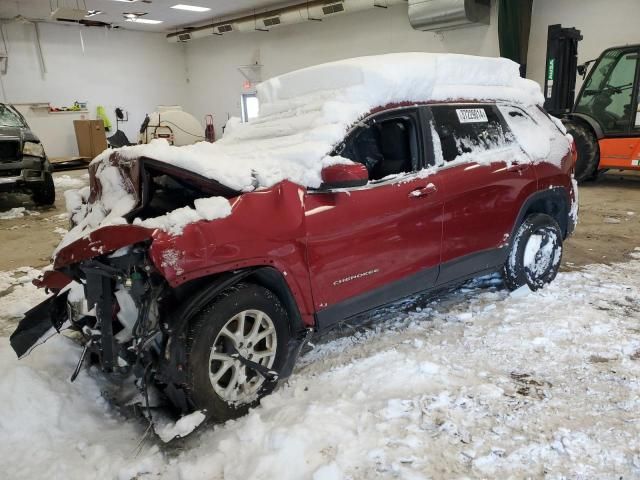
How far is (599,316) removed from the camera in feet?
11.4

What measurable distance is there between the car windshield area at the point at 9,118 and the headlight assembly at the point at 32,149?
0.56m

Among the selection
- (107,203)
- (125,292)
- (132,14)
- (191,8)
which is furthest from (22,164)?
(132,14)

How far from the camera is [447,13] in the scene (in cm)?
1023

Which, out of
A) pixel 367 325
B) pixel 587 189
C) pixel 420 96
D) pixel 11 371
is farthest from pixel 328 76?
pixel 587 189

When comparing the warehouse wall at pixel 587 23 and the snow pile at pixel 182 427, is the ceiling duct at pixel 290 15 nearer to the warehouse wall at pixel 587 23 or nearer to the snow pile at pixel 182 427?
the warehouse wall at pixel 587 23

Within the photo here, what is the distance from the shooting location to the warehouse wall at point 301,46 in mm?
11930

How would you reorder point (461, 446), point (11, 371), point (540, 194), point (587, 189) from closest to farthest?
point (461, 446) → point (11, 371) → point (540, 194) → point (587, 189)

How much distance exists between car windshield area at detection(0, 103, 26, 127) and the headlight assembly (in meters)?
0.56

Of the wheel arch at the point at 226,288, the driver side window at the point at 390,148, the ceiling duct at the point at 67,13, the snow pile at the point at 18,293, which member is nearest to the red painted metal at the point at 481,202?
the driver side window at the point at 390,148

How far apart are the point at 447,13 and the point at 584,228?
20.5ft

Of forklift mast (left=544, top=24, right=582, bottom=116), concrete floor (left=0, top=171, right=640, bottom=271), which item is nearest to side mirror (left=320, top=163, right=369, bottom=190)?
concrete floor (left=0, top=171, right=640, bottom=271)

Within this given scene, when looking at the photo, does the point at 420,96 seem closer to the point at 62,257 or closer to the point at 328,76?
the point at 328,76

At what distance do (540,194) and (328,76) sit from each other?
1886mm

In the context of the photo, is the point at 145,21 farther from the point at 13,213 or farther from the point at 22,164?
the point at 13,213
